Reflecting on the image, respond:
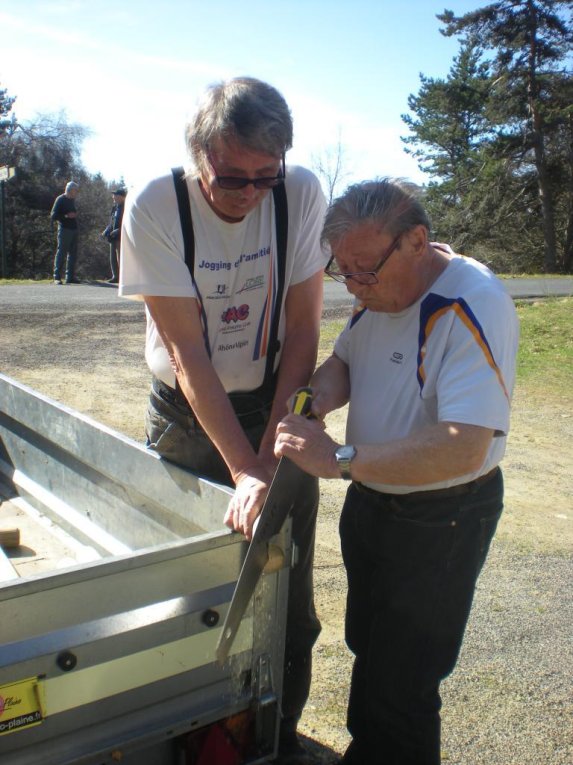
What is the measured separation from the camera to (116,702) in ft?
5.58

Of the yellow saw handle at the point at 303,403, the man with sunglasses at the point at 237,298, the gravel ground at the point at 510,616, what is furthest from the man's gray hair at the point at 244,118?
the gravel ground at the point at 510,616

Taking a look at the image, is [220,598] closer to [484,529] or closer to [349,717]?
[484,529]

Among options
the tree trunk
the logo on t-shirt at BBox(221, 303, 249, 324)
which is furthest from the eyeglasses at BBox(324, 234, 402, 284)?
the tree trunk

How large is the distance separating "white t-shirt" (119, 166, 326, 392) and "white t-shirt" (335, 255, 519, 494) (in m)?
0.31

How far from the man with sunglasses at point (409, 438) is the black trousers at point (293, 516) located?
0.63 feet

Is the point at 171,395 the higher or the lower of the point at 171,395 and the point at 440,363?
the lower

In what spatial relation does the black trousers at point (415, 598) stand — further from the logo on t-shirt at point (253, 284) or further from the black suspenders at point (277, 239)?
the logo on t-shirt at point (253, 284)

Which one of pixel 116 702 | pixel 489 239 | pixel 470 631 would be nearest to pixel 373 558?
pixel 116 702

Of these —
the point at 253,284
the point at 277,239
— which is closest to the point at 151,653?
the point at 253,284

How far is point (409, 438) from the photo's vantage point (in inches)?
72.3

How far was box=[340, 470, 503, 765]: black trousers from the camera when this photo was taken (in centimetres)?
204

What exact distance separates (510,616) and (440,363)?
213 cm

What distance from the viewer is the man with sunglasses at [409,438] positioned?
1.81 m

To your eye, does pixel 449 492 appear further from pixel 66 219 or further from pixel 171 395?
pixel 66 219
